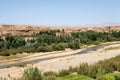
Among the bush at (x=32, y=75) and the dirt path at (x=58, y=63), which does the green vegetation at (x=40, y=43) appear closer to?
the dirt path at (x=58, y=63)

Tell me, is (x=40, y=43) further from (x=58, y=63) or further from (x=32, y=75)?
(x=32, y=75)

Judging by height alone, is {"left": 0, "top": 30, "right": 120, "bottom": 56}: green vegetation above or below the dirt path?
below

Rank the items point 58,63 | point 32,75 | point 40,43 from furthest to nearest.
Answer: point 40,43, point 58,63, point 32,75

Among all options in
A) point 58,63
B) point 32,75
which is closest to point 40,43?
point 58,63

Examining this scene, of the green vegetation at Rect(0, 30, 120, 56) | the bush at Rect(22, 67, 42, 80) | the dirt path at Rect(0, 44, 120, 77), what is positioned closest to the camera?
the bush at Rect(22, 67, 42, 80)

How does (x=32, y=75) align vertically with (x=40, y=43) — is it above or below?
above

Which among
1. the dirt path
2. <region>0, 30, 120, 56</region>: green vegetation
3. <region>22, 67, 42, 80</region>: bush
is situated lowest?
<region>0, 30, 120, 56</region>: green vegetation

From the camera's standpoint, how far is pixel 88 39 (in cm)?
9069

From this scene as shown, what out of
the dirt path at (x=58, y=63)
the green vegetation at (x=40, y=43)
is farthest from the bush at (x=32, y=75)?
the green vegetation at (x=40, y=43)

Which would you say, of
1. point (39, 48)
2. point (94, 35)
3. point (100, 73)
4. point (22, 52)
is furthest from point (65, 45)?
point (100, 73)

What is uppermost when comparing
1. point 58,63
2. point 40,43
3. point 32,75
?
point 32,75

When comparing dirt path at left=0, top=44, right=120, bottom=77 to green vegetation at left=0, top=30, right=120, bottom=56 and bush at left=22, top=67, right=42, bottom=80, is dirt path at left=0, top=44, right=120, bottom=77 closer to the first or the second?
bush at left=22, top=67, right=42, bottom=80

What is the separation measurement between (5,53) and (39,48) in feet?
28.3

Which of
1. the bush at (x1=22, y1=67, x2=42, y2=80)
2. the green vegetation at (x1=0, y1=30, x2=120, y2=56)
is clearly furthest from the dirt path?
the green vegetation at (x1=0, y1=30, x2=120, y2=56)
